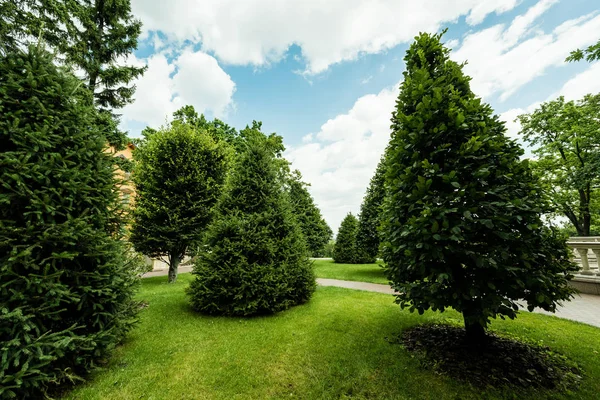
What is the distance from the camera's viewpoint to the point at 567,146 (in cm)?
1970

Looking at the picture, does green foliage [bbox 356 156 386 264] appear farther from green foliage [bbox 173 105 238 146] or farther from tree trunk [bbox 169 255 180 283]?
green foliage [bbox 173 105 238 146]

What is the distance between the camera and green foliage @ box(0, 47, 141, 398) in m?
2.76

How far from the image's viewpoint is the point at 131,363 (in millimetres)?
3793

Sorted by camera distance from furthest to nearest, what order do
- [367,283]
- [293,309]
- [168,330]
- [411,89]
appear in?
→ [367,283], [293,309], [168,330], [411,89]

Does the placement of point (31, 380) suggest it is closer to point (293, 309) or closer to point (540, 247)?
point (293, 309)

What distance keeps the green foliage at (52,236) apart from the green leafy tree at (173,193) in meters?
6.73

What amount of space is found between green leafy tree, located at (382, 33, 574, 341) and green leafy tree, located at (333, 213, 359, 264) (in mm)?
15861

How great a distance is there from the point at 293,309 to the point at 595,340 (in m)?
6.09

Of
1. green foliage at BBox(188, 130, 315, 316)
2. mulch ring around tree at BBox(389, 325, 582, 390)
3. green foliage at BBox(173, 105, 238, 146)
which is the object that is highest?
green foliage at BBox(173, 105, 238, 146)

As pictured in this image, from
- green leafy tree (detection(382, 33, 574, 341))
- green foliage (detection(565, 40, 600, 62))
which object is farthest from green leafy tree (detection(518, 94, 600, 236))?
green leafy tree (detection(382, 33, 574, 341))

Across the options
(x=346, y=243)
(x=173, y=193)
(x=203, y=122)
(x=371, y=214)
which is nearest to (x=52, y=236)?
(x=173, y=193)

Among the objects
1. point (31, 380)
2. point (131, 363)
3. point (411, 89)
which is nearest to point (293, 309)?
point (131, 363)

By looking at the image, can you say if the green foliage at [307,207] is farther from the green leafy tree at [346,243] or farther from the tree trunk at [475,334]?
the tree trunk at [475,334]

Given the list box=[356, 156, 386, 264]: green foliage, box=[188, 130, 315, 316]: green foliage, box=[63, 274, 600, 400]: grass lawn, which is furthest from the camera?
box=[356, 156, 386, 264]: green foliage
